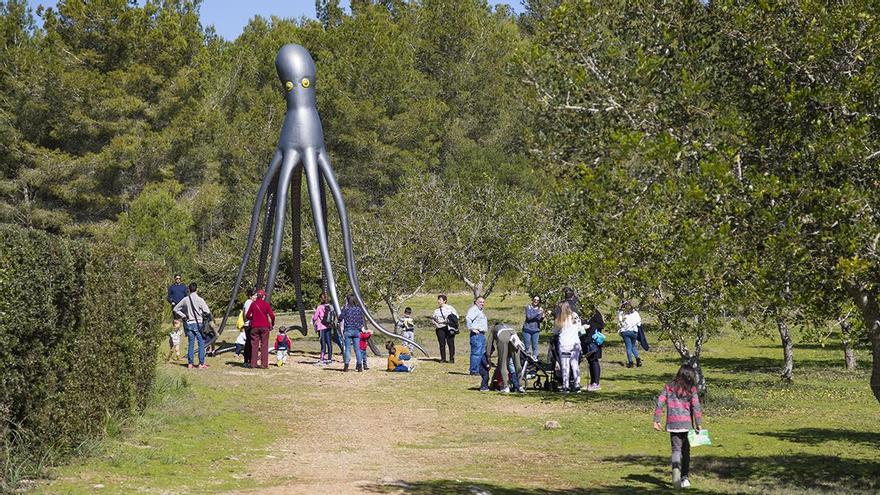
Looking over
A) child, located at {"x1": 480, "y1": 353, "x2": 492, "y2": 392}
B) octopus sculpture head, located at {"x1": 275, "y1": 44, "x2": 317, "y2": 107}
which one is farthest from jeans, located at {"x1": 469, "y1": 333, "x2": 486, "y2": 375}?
octopus sculpture head, located at {"x1": 275, "y1": 44, "x2": 317, "y2": 107}

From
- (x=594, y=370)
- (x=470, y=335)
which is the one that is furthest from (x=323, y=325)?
(x=594, y=370)

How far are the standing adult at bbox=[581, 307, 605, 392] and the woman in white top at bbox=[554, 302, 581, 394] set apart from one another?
564mm

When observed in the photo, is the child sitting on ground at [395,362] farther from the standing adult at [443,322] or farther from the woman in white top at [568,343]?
the woman in white top at [568,343]

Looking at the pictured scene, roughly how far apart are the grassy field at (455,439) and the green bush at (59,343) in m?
0.41

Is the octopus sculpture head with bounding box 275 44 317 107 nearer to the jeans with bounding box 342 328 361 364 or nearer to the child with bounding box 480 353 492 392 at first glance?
the jeans with bounding box 342 328 361 364

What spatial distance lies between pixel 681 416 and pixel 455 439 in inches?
169

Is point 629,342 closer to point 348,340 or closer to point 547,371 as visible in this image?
point 547,371

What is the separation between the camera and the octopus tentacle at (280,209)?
25.9 metres

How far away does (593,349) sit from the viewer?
22.1 metres

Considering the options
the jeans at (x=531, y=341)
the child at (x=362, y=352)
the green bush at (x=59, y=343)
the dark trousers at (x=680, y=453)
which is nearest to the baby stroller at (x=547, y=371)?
the jeans at (x=531, y=341)

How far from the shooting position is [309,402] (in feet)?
63.5

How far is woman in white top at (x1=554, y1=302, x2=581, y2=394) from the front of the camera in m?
Result: 20.7

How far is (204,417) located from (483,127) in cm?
5342

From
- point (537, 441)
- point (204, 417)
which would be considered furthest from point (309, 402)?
point (537, 441)
